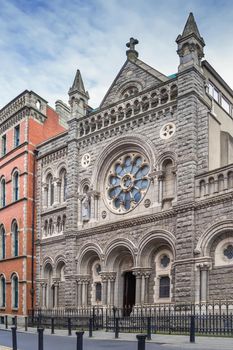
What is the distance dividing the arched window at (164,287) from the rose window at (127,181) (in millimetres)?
4120

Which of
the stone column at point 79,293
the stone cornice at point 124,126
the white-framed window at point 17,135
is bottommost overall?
the stone column at point 79,293

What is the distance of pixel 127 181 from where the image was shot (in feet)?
83.0

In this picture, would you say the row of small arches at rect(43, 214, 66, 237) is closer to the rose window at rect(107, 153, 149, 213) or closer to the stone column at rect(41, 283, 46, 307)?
the stone column at rect(41, 283, 46, 307)

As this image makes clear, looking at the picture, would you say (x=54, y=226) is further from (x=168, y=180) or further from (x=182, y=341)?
(x=182, y=341)

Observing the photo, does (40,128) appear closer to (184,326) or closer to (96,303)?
(96,303)

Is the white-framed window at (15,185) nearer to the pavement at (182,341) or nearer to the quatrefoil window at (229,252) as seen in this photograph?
the pavement at (182,341)

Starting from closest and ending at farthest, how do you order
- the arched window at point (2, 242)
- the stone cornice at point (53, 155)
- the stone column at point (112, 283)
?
the stone column at point (112, 283) → the stone cornice at point (53, 155) → the arched window at point (2, 242)

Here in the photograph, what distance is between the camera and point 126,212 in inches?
959

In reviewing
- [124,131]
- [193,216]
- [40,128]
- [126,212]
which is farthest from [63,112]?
[193,216]

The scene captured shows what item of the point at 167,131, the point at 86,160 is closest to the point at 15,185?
the point at 86,160

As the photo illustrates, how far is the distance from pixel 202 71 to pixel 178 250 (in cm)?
908

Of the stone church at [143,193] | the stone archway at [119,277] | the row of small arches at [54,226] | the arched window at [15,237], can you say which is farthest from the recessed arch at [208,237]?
the arched window at [15,237]

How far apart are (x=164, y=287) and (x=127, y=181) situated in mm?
6184

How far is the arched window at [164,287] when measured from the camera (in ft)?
72.2
